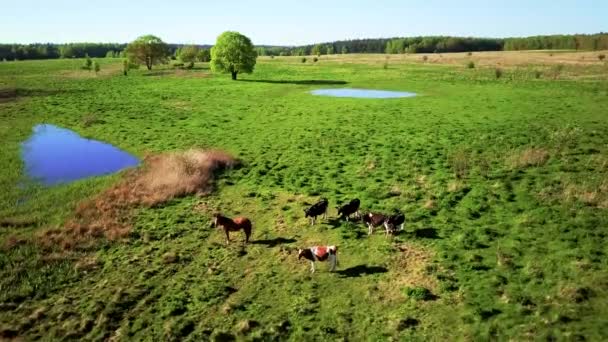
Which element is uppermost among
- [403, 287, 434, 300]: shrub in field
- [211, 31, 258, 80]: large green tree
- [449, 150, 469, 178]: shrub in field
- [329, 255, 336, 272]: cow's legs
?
[211, 31, 258, 80]: large green tree

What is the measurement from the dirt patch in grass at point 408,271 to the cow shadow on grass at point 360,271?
1.56ft

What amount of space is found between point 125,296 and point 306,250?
7.13 meters

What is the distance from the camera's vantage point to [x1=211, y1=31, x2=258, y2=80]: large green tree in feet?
303

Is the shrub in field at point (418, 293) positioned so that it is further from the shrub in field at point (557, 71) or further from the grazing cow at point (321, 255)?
the shrub in field at point (557, 71)

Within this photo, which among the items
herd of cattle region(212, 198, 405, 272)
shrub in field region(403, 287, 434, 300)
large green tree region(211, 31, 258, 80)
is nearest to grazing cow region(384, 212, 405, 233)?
herd of cattle region(212, 198, 405, 272)

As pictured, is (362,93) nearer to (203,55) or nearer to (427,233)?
(427,233)

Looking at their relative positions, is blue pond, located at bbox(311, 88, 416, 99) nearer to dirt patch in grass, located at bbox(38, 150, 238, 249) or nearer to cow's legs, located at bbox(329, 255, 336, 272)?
dirt patch in grass, located at bbox(38, 150, 238, 249)

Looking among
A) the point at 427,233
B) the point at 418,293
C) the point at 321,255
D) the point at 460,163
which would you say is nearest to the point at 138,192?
the point at 321,255

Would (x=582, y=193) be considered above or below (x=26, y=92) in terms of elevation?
below

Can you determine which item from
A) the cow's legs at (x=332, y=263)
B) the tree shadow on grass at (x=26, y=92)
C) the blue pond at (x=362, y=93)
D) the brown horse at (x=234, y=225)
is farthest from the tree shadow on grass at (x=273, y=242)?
the tree shadow on grass at (x=26, y=92)

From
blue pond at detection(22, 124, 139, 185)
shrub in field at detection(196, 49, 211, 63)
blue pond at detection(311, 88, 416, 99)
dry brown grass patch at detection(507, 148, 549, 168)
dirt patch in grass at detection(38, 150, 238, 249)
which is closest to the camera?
dirt patch in grass at detection(38, 150, 238, 249)

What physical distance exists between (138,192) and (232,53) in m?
70.4

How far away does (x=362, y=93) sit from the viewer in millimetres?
73438

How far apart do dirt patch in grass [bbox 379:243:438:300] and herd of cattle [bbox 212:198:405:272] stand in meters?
1.53
